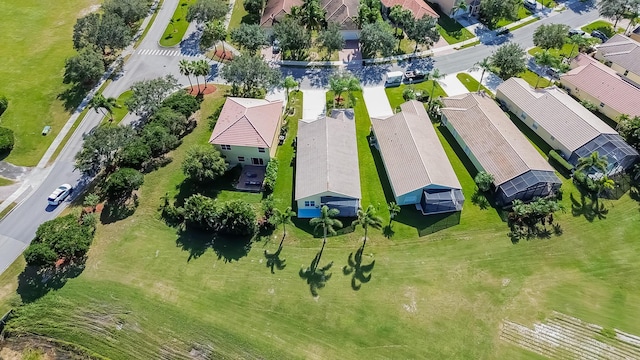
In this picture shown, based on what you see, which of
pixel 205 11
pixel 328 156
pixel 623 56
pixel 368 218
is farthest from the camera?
pixel 205 11

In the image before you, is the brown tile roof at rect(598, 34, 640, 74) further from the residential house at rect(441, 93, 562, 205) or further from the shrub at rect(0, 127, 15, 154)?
the shrub at rect(0, 127, 15, 154)

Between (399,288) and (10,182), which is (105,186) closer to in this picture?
(10,182)

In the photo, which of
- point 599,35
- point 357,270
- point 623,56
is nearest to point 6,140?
point 357,270

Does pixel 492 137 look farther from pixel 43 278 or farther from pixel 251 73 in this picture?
pixel 43 278

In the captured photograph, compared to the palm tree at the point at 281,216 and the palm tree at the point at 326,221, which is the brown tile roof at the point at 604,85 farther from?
the palm tree at the point at 281,216

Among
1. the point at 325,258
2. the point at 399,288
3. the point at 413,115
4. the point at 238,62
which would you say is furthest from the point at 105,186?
the point at 413,115

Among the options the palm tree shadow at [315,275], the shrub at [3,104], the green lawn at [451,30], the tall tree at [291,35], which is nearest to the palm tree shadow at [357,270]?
the palm tree shadow at [315,275]

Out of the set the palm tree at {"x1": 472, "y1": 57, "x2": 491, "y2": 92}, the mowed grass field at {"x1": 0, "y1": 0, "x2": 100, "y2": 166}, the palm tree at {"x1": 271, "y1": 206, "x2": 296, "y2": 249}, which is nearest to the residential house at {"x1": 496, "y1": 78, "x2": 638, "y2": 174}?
the palm tree at {"x1": 472, "y1": 57, "x2": 491, "y2": 92}
